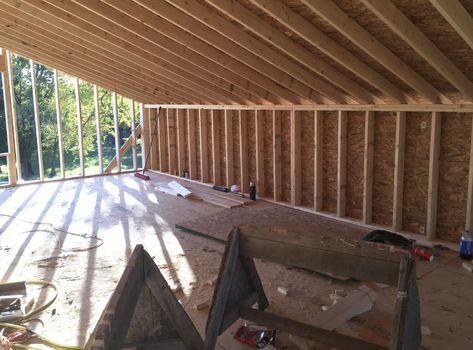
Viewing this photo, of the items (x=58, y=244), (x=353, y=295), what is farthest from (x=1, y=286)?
(x=353, y=295)

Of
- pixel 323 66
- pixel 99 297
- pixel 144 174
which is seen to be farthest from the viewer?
pixel 144 174

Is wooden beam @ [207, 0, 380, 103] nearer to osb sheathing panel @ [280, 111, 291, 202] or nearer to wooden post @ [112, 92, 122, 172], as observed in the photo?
osb sheathing panel @ [280, 111, 291, 202]

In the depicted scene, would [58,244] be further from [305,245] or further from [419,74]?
[419,74]

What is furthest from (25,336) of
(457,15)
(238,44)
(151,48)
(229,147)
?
(229,147)

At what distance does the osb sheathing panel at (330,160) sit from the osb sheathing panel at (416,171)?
1086mm

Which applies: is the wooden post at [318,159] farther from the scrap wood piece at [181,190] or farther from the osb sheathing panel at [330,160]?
the scrap wood piece at [181,190]

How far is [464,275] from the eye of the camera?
419 cm

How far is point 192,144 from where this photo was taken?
9.11m

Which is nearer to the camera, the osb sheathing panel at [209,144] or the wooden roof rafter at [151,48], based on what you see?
the wooden roof rafter at [151,48]

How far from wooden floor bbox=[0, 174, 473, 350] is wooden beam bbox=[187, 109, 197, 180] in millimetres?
1535

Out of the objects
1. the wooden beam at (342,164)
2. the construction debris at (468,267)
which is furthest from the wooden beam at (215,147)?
the construction debris at (468,267)

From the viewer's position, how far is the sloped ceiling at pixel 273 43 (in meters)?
3.80

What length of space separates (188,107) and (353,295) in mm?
6121

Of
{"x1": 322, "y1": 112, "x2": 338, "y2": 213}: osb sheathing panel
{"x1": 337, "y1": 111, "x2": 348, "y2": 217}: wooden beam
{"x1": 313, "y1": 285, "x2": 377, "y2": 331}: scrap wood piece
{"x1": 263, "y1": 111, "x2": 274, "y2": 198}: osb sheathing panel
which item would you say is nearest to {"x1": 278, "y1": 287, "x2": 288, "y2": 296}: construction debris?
{"x1": 313, "y1": 285, "x2": 377, "y2": 331}: scrap wood piece
